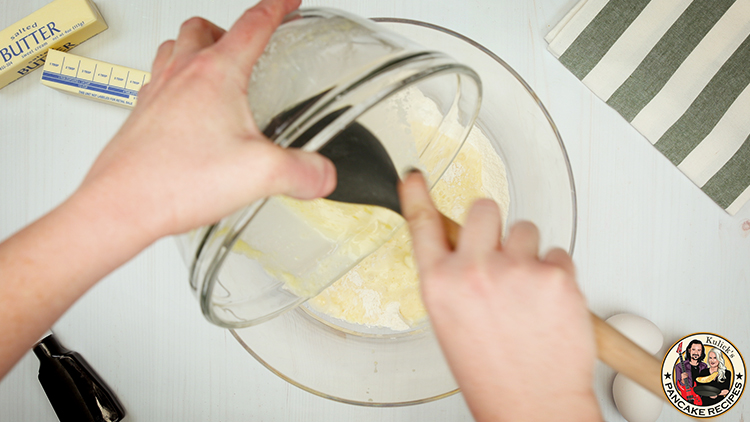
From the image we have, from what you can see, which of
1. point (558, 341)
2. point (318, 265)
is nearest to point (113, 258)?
point (318, 265)

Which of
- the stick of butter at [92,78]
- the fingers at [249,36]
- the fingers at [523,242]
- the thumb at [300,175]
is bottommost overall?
the fingers at [523,242]

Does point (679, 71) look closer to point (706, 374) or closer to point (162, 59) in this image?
point (706, 374)

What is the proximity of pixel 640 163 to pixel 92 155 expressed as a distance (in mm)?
950

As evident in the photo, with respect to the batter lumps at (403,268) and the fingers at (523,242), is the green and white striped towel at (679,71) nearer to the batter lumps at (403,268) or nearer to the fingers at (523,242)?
the batter lumps at (403,268)

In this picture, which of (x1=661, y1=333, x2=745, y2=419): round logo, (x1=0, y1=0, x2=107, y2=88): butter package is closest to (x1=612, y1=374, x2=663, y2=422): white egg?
(x1=661, y1=333, x2=745, y2=419): round logo

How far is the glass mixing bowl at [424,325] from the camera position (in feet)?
1.98

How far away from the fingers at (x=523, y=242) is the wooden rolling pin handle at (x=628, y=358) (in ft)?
0.34

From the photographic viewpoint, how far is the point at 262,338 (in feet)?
2.10

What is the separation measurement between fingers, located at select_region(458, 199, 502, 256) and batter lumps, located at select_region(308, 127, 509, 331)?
0.23 m

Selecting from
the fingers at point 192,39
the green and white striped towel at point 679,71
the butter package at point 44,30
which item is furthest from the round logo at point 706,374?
the butter package at point 44,30

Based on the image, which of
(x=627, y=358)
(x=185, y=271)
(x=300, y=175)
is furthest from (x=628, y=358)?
(x=185, y=271)

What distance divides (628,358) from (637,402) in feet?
1.06

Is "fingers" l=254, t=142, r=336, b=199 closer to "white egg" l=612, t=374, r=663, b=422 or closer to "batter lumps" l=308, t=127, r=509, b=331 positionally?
"batter lumps" l=308, t=127, r=509, b=331

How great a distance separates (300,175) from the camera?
338mm
